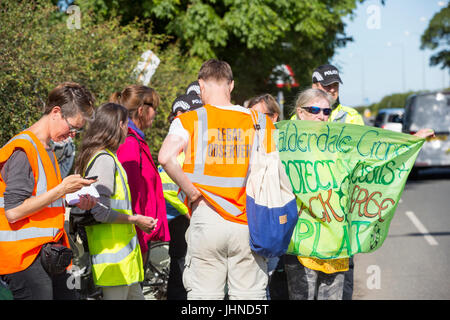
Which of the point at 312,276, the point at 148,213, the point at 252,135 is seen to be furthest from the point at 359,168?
the point at 148,213

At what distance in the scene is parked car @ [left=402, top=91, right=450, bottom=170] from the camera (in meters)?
17.5

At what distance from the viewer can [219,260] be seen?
12.6ft

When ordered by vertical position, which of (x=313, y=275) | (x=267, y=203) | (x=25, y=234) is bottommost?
(x=313, y=275)

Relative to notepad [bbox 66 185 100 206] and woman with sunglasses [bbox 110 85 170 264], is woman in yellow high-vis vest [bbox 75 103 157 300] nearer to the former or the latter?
notepad [bbox 66 185 100 206]

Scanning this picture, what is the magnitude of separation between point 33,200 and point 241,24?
11564 millimetres

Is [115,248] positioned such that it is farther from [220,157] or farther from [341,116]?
[341,116]

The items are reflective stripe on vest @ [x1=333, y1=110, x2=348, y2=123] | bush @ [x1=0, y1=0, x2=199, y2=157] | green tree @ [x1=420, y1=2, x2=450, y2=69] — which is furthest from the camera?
green tree @ [x1=420, y1=2, x2=450, y2=69]

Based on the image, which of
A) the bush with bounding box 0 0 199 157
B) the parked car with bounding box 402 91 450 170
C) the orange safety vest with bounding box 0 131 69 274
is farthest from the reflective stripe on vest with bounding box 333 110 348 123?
the parked car with bounding box 402 91 450 170

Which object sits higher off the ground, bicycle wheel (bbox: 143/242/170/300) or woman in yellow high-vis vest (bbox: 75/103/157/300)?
woman in yellow high-vis vest (bbox: 75/103/157/300)

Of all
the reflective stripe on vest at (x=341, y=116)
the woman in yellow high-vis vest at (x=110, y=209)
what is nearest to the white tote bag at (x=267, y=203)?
the woman in yellow high-vis vest at (x=110, y=209)

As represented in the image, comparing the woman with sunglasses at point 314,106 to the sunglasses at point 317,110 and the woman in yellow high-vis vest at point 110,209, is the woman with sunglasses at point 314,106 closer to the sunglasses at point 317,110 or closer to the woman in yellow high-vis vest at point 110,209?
the sunglasses at point 317,110

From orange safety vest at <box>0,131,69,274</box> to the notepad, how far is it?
0.10 metres

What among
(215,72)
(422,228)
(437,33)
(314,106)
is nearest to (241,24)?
(422,228)

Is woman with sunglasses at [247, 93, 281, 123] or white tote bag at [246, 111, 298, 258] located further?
woman with sunglasses at [247, 93, 281, 123]
